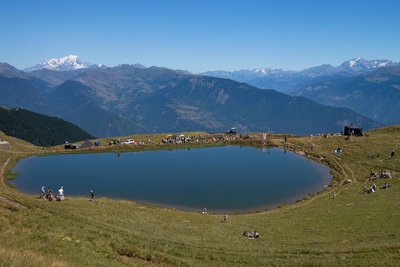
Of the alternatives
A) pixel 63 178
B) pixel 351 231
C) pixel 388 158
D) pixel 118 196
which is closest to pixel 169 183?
pixel 118 196

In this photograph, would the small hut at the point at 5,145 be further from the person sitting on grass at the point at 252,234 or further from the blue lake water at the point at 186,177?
the person sitting on grass at the point at 252,234

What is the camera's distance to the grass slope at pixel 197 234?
3003cm

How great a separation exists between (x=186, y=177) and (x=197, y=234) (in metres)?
51.3

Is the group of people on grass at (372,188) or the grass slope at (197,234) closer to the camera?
the grass slope at (197,234)

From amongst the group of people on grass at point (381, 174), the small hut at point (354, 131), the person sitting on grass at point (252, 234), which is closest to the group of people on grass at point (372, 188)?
the group of people on grass at point (381, 174)

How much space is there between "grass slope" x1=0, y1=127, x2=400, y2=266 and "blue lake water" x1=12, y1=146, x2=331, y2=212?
38.8 ft

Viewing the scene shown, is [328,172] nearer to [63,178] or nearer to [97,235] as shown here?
[63,178]

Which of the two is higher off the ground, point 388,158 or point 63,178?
point 388,158

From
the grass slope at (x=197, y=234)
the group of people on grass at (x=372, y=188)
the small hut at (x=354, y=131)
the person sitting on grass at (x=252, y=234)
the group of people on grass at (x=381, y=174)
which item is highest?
the small hut at (x=354, y=131)

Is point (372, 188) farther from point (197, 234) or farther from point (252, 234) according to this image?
point (197, 234)

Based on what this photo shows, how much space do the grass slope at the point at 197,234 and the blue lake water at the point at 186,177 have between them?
1183cm

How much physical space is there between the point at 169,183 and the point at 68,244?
6476cm

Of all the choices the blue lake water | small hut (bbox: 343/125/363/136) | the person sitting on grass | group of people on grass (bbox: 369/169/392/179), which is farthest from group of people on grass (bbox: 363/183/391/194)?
small hut (bbox: 343/125/363/136)

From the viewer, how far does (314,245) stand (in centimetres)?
4312
